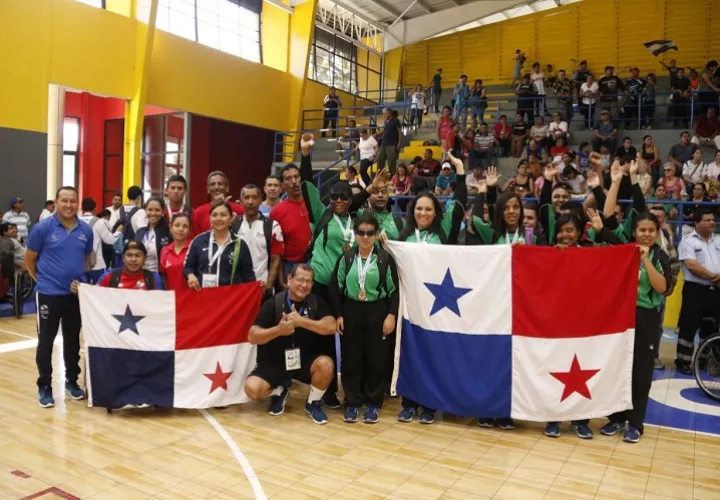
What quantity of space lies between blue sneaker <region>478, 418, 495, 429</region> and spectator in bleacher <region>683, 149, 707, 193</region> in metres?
7.91

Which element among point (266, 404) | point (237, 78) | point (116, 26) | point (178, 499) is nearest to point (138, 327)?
point (266, 404)

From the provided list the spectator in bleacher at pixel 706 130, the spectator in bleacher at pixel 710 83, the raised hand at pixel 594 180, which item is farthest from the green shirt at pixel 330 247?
the spectator in bleacher at pixel 710 83

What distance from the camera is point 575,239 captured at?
14.8ft

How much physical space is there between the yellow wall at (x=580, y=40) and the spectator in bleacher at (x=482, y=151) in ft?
27.0

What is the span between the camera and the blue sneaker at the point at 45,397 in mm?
4805

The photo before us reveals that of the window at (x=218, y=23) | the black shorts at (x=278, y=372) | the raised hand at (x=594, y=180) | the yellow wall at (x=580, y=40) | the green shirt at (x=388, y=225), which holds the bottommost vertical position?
the black shorts at (x=278, y=372)

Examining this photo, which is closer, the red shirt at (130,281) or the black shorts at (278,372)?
the black shorts at (278,372)

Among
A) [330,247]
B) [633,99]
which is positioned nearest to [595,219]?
[330,247]

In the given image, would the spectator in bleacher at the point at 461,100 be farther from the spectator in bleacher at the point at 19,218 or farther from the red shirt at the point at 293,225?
the red shirt at the point at 293,225

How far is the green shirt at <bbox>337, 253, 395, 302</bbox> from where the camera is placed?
4.56 metres

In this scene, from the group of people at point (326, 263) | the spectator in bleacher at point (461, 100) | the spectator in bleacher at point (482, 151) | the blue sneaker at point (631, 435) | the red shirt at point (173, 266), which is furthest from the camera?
the spectator in bleacher at point (461, 100)

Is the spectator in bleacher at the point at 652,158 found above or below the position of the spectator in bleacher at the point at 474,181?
above

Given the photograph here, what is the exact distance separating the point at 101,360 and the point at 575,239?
366 cm

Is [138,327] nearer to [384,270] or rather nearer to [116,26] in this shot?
[384,270]
